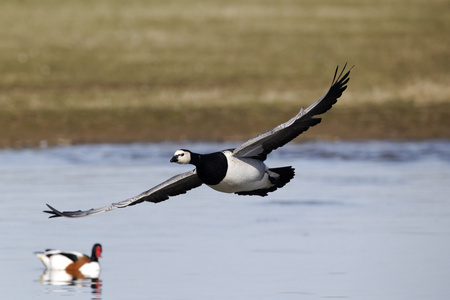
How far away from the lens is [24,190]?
19.1 metres

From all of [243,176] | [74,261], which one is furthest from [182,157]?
[74,261]

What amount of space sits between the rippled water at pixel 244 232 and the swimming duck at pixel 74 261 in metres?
0.14

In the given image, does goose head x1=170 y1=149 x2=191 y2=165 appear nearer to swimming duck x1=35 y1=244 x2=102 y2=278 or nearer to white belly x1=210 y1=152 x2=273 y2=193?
white belly x1=210 y1=152 x2=273 y2=193

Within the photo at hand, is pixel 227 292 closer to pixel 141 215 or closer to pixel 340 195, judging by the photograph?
pixel 141 215

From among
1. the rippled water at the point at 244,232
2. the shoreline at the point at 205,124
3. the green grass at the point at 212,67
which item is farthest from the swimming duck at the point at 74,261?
the green grass at the point at 212,67

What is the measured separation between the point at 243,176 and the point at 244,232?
11.7ft

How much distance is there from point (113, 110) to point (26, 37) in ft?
33.5

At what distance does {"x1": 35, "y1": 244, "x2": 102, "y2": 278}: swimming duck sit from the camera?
1298 cm

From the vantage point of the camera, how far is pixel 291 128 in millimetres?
11430

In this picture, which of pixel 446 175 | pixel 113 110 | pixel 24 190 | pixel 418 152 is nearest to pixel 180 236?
pixel 24 190

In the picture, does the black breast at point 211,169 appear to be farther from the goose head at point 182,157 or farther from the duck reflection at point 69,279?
the duck reflection at point 69,279

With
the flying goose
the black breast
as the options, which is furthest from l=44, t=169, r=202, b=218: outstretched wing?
the black breast

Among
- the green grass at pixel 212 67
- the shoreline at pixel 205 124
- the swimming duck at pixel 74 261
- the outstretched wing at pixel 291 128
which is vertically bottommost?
the swimming duck at pixel 74 261

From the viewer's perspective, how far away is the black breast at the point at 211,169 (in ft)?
37.5
